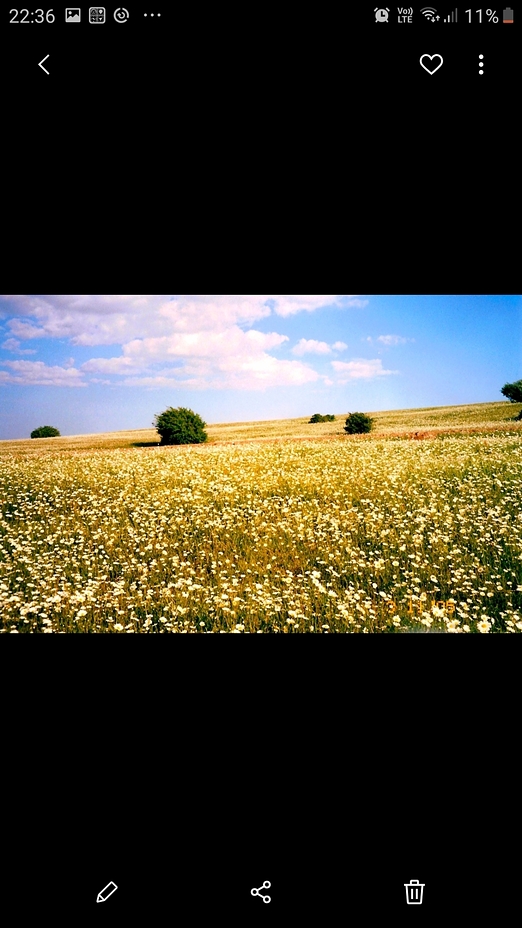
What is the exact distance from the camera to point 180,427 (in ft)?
14.3

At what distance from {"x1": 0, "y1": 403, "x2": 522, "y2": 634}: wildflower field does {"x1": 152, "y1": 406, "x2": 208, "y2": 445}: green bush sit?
16 centimetres

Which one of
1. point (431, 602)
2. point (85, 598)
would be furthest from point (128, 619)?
point (431, 602)

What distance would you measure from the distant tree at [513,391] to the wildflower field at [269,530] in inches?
18.1

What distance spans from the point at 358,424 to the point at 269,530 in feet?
5.94
